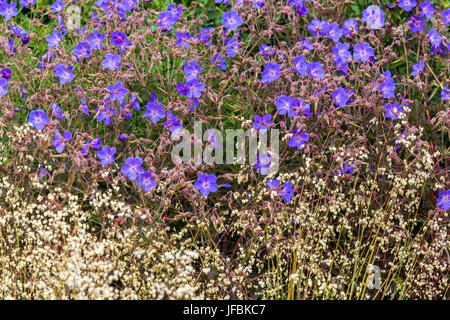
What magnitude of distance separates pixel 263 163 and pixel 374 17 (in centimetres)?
123

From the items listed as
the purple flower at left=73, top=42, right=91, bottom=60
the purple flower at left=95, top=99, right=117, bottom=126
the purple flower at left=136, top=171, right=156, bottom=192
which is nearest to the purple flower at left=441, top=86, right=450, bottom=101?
the purple flower at left=136, top=171, right=156, bottom=192

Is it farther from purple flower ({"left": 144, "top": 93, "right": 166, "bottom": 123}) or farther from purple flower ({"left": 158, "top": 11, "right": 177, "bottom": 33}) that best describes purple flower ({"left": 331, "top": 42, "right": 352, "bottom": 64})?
purple flower ({"left": 144, "top": 93, "right": 166, "bottom": 123})

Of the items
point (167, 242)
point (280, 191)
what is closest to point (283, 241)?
point (280, 191)

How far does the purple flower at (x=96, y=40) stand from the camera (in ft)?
11.0

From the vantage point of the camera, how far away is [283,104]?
327cm

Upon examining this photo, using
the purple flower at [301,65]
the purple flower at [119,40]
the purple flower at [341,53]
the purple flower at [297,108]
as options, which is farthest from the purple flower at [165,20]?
the purple flower at [341,53]

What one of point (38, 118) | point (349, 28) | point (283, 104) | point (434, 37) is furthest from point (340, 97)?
point (38, 118)

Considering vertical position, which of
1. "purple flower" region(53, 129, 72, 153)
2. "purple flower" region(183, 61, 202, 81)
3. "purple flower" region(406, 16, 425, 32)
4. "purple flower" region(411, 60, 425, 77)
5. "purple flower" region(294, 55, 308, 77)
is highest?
"purple flower" region(406, 16, 425, 32)

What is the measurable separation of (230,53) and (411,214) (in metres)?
1.33

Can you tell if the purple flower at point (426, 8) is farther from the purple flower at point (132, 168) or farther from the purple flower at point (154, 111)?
the purple flower at point (132, 168)

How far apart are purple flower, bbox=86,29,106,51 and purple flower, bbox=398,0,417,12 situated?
181 centimetres

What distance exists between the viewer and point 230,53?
11.2ft

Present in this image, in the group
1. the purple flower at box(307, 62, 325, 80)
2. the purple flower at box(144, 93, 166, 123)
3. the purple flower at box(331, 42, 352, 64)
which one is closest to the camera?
the purple flower at box(144, 93, 166, 123)

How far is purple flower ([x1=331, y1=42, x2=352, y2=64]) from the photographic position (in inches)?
140
